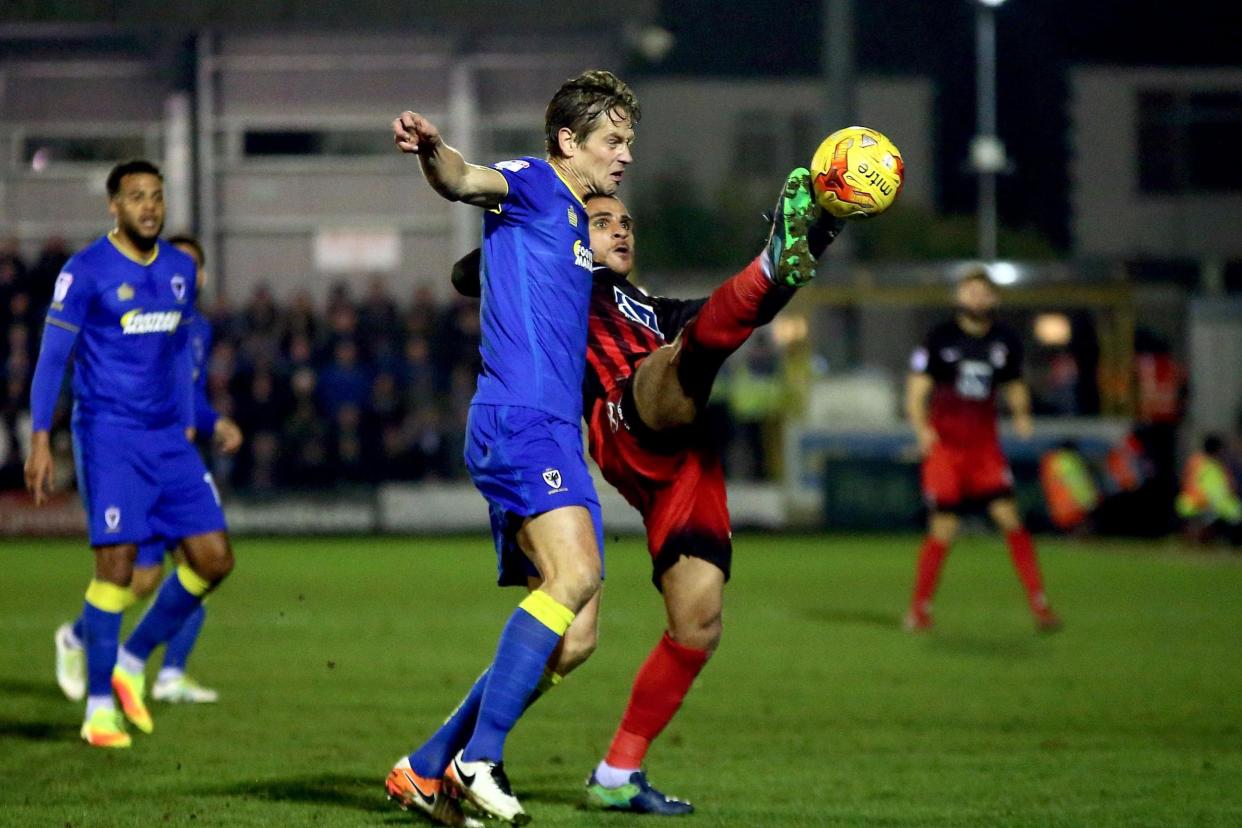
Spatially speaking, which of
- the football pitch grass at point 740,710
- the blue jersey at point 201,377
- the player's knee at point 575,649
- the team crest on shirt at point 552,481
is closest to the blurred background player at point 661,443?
the player's knee at point 575,649

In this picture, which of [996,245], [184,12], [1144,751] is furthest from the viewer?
[996,245]

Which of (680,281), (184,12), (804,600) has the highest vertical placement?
(184,12)

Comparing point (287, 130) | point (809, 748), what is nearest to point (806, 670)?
point (809, 748)

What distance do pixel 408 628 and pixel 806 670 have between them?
326 centimetres

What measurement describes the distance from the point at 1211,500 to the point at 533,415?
16776 millimetres

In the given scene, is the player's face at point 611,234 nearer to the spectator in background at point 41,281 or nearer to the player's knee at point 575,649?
the player's knee at point 575,649

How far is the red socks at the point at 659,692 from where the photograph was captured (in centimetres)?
640

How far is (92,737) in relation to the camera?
25.0 ft

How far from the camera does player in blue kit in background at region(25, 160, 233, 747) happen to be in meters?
7.82

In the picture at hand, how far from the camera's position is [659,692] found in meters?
6.44

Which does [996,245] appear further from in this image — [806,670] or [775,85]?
[806,670]

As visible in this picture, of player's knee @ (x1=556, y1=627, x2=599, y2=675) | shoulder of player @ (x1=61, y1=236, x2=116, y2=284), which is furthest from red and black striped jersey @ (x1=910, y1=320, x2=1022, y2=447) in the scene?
player's knee @ (x1=556, y1=627, x2=599, y2=675)

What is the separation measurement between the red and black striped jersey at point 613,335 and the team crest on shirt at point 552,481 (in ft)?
3.19

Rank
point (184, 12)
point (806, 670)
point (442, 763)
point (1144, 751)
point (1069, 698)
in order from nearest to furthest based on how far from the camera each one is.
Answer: point (442, 763), point (1144, 751), point (1069, 698), point (806, 670), point (184, 12)
